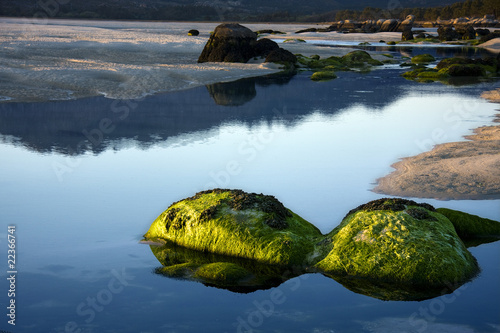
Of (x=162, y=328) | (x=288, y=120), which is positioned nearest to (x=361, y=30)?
(x=288, y=120)

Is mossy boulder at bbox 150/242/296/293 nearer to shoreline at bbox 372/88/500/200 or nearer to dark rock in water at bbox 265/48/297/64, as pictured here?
shoreline at bbox 372/88/500/200

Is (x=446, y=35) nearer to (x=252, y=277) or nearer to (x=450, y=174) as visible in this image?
(x=450, y=174)

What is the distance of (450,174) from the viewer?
11.2m

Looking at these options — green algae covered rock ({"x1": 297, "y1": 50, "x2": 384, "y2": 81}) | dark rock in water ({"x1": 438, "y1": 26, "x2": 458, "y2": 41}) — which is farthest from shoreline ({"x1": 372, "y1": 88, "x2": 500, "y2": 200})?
dark rock in water ({"x1": 438, "y1": 26, "x2": 458, "y2": 41})

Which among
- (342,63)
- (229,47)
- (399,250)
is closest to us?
(399,250)

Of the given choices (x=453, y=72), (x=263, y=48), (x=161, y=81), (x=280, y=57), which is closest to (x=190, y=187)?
(x=161, y=81)

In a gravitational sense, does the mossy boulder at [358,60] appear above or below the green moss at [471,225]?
below

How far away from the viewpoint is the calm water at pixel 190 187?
6.39m

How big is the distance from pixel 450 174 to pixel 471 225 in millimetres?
2750

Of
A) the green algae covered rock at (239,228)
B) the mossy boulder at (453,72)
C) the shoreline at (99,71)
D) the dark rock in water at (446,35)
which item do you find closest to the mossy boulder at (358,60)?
the mossy boulder at (453,72)

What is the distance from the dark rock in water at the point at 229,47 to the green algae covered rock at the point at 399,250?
29449mm

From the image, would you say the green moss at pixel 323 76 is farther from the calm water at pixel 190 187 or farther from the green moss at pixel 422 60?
the green moss at pixel 422 60

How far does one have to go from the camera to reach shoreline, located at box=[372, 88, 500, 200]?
1023 centimetres

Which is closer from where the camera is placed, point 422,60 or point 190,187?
point 190,187
